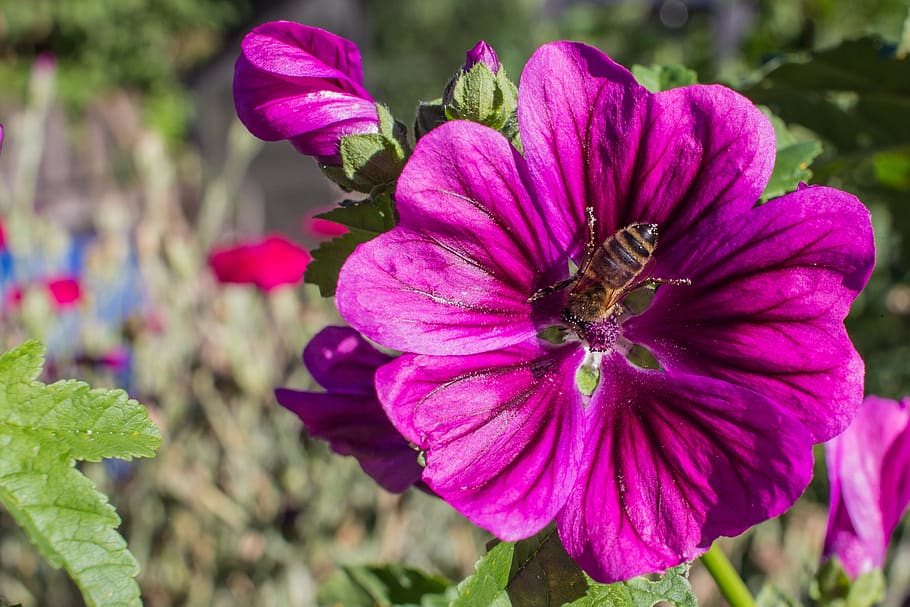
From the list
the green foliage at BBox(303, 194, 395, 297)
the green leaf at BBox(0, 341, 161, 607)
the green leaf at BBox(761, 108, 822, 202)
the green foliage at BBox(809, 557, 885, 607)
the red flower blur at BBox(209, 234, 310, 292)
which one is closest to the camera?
the green leaf at BBox(0, 341, 161, 607)

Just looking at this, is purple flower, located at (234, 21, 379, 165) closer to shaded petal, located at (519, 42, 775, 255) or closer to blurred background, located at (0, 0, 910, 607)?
shaded petal, located at (519, 42, 775, 255)

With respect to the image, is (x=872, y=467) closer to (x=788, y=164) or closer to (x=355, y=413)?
(x=788, y=164)

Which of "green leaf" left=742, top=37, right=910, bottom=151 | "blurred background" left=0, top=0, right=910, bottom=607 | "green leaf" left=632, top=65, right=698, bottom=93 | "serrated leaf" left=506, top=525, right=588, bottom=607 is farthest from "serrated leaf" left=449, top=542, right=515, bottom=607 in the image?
"blurred background" left=0, top=0, right=910, bottom=607

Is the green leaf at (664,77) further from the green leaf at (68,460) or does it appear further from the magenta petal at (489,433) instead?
the green leaf at (68,460)

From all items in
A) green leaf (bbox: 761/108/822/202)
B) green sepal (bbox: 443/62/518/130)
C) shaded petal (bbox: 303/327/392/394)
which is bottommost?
shaded petal (bbox: 303/327/392/394)

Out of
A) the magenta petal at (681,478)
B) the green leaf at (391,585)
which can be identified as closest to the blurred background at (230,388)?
the green leaf at (391,585)

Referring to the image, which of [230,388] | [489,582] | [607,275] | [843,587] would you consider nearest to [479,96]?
[607,275]

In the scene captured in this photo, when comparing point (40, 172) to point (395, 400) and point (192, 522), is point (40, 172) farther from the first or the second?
point (395, 400)

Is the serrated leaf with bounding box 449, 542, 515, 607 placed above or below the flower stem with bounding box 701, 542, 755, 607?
above
